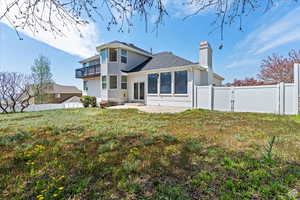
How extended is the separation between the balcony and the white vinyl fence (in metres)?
11.8

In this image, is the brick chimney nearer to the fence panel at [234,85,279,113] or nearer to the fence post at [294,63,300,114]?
the fence panel at [234,85,279,113]

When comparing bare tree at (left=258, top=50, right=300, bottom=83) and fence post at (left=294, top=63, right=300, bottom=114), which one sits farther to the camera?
bare tree at (left=258, top=50, right=300, bottom=83)

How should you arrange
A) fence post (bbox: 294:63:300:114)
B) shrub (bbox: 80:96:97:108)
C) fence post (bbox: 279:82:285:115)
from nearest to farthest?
fence post (bbox: 294:63:300:114)
fence post (bbox: 279:82:285:115)
shrub (bbox: 80:96:97:108)

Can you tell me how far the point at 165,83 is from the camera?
1143 cm

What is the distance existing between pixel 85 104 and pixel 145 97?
6334 mm

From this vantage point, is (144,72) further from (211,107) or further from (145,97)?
(211,107)

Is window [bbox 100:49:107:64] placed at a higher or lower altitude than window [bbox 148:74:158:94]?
higher

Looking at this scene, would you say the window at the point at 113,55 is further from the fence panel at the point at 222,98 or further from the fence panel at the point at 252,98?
the fence panel at the point at 222,98

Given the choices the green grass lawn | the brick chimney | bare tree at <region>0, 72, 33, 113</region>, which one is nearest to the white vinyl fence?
the brick chimney

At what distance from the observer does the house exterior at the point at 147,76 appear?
34.3 ft

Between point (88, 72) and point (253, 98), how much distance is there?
17.0 metres

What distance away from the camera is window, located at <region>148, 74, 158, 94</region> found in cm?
1202

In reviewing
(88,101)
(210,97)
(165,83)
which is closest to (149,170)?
(210,97)

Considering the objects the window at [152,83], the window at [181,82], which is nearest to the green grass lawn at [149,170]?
the window at [181,82]
